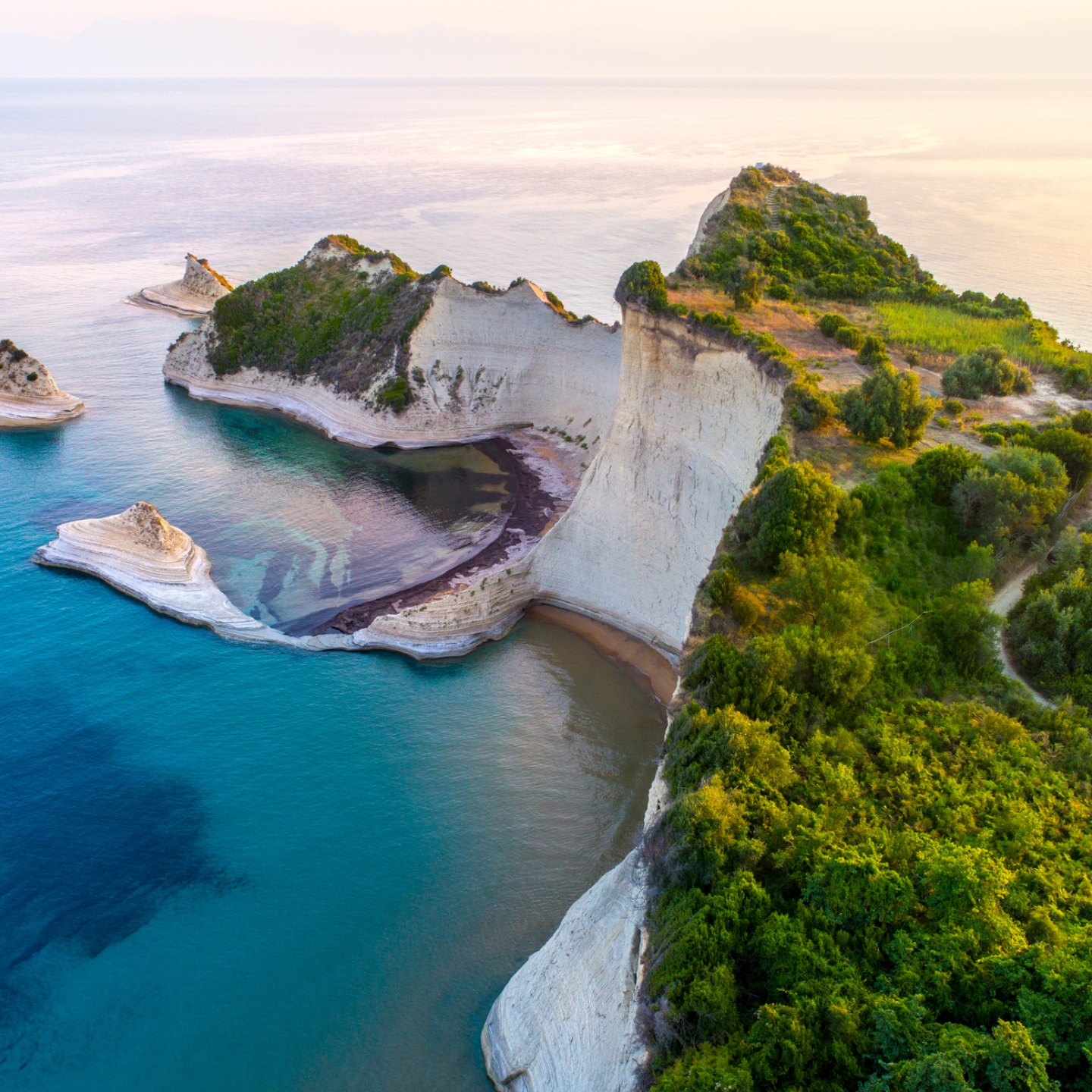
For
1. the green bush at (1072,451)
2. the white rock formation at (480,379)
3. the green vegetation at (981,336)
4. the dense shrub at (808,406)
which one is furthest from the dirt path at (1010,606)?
the white rock formation at (480,379)

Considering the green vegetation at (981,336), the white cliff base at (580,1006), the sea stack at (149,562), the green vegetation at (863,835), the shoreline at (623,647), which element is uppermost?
the green vegetation at (981,336)

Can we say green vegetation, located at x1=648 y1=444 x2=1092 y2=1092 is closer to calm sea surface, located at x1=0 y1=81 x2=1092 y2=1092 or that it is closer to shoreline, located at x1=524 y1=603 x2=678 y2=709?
calm sea surface, located at x1=0 y1=81 x2=1092 y2=1092

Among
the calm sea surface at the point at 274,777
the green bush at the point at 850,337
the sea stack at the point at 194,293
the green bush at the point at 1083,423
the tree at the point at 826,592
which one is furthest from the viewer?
the sea stack at the point at 194,293

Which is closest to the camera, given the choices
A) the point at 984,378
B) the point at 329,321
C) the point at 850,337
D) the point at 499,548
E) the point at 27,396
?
the point at 984,378

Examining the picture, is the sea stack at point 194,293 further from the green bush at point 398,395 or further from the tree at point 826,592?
the tree at point 826,592

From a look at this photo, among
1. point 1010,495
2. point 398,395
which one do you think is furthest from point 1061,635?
point 398,395

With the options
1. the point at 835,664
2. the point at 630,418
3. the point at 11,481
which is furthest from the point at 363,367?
the point at 835,664

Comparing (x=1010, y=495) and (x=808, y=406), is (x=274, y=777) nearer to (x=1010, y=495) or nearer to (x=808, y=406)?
(x=808, y=406)
